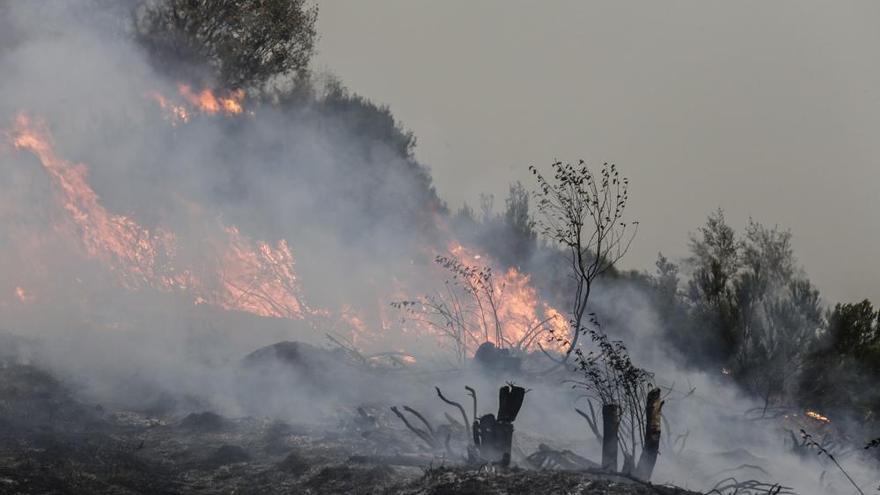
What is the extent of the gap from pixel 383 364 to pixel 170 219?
7.60 m

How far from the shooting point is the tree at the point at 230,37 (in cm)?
2852

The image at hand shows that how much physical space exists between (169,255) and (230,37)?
10252mm

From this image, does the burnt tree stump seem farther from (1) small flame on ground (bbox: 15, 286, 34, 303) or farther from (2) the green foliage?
(2) the green foliage

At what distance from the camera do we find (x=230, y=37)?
2959 centimetres

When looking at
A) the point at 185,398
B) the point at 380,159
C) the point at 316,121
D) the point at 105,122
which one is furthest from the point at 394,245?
the point at 185,398

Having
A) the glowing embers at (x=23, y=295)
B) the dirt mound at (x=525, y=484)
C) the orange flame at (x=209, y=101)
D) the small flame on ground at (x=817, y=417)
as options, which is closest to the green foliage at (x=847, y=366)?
the small flame on ground at (x=817, y=417)

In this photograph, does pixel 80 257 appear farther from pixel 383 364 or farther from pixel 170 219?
pixel 383 364

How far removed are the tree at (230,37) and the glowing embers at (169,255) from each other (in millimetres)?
7369

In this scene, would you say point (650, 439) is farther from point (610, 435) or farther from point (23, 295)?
point (23, 295)

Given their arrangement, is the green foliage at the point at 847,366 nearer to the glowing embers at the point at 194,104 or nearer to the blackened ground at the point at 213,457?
the blackened ground at the point at 213,457

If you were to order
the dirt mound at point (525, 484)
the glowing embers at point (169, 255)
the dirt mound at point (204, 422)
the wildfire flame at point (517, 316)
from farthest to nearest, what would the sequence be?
the wildfire flame at point (517, 316) < the glowing embers at point (169, 255) < the dirt mound at point (204, 422) < the dirt mound at point (525, 484)

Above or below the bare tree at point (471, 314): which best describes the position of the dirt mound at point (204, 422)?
below

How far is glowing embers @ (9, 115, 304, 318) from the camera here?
70.2 feet

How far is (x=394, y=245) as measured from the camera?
27.0 metres
